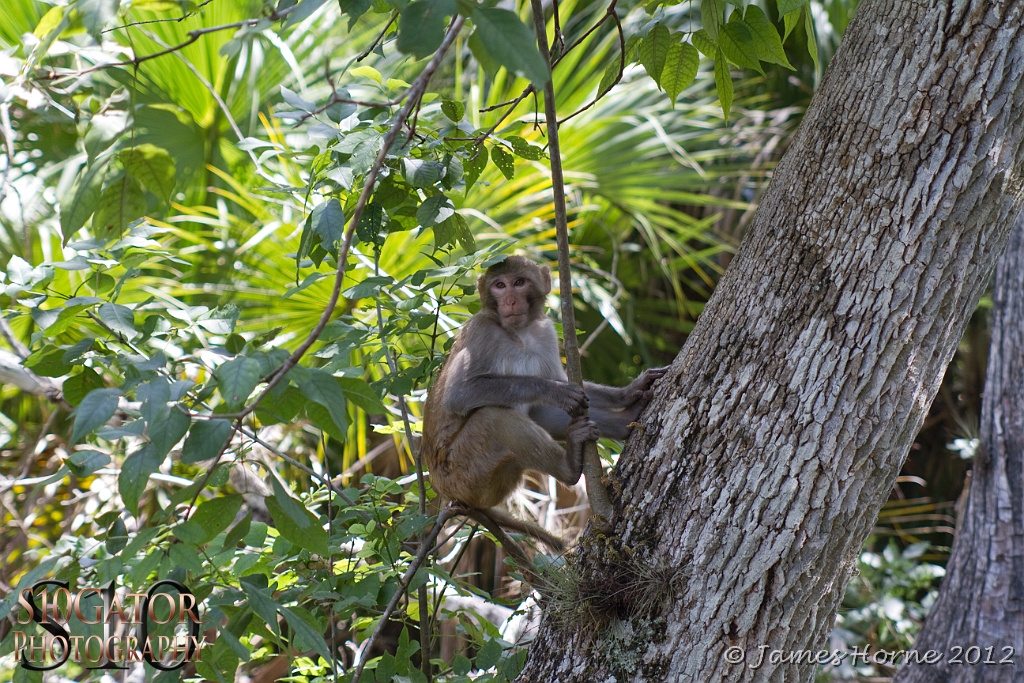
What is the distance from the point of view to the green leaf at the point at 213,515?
153 cm

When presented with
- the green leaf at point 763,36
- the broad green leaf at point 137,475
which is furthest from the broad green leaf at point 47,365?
the green leaf at point 763,36

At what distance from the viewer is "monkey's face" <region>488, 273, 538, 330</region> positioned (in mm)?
3221

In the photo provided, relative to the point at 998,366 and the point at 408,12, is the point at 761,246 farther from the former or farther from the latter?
the point at 998,366

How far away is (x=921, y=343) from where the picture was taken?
186cm

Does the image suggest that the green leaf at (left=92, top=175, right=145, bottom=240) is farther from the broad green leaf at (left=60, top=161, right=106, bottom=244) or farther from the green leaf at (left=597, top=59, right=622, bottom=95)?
the green leaf at (left=597, top=59, right=622, bottom=95)

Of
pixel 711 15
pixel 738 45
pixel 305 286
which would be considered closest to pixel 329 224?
pixel 305 286

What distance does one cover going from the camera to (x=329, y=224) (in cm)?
192

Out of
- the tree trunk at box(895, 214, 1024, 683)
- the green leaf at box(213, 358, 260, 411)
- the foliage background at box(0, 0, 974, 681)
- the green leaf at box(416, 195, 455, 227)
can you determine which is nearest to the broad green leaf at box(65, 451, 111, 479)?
the foliage background at box(0, 0, 974, 681)

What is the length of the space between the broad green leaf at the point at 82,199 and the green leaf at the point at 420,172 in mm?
755

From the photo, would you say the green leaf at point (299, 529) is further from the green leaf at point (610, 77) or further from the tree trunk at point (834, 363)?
the green leaf at point (610, 77)

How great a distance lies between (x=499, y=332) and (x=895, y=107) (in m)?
1.83

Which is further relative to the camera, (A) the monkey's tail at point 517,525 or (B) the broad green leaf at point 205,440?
(A) the monkey's tail at point 517,525

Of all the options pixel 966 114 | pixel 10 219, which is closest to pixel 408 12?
pixel 966 114

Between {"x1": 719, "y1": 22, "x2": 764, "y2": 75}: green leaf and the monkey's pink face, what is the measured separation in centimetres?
137
